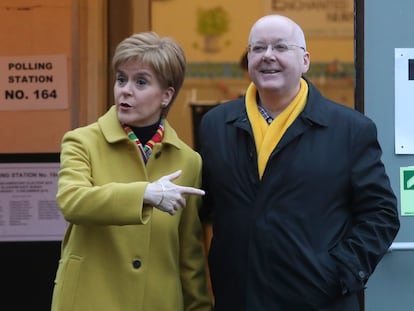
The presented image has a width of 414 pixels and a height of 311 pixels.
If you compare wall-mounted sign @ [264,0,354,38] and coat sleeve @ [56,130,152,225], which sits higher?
wall-mounted sign @ [264,0,354,38]

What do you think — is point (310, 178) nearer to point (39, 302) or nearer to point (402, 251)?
point (402, 251)

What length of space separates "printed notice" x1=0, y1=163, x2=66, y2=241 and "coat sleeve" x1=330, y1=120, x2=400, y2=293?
261 centimetres

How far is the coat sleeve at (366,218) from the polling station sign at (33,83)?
2644mm

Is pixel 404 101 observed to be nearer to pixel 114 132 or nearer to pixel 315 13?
pixel 114 132

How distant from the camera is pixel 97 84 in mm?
5410

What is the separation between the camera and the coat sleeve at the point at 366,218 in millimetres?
3078

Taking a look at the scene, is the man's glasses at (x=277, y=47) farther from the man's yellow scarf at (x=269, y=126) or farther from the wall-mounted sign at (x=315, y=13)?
the wall-mounted sign at (x=315, y=13)

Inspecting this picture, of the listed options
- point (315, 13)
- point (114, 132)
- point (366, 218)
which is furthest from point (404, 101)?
point (315, 13)

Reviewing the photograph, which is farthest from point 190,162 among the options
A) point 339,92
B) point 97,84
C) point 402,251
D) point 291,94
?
point 339,92

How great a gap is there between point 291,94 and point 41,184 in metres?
2.52

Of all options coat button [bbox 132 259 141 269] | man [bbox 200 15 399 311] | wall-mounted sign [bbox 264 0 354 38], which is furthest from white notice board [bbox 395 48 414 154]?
wall-mounted sign [bbox 264 0 354 38]

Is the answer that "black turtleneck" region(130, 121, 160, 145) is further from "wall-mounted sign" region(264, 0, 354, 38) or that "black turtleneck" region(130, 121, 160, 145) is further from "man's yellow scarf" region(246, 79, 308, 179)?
"wall-mounted sign" region(264, 0, 354, 38)

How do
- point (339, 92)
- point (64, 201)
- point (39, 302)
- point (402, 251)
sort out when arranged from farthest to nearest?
point (339, 92) → point (39, 302) → point (402, 251) → point (64, 201)

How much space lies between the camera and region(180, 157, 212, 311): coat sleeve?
329cm
